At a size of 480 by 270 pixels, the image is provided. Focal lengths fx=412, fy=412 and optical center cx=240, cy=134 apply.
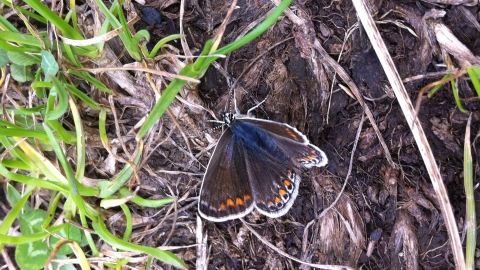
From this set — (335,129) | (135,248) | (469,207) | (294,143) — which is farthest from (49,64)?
(469,207)

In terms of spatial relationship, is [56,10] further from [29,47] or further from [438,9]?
[438,9]

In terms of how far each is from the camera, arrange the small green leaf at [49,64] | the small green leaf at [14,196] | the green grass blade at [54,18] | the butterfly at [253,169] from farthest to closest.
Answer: the small green leaf at [14,196] → the butterfly at [253,169] → the small green leaf at [49,64] → the green grass blade at [54,18]

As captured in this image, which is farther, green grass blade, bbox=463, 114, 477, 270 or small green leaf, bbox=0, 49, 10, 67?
small green leaf, bbox=0, 49, 10, 67

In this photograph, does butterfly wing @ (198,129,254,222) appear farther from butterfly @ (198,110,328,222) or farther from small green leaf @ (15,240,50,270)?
small green leaf @ (15,240,50,270)

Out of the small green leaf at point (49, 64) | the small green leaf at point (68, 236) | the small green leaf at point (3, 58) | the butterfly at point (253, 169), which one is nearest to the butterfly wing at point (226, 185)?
the butterfly at point (253, 169)

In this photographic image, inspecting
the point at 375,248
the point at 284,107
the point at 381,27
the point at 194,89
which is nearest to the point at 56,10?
the point at 194,89

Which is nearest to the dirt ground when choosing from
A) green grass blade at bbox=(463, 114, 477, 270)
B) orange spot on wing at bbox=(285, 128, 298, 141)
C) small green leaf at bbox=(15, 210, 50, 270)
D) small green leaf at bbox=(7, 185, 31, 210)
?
green grass blade at bbox=(463, 114, 477, 270)

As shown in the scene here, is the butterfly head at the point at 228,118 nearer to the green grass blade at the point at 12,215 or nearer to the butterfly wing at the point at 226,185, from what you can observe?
the butterfly wing at the point at 226,185
